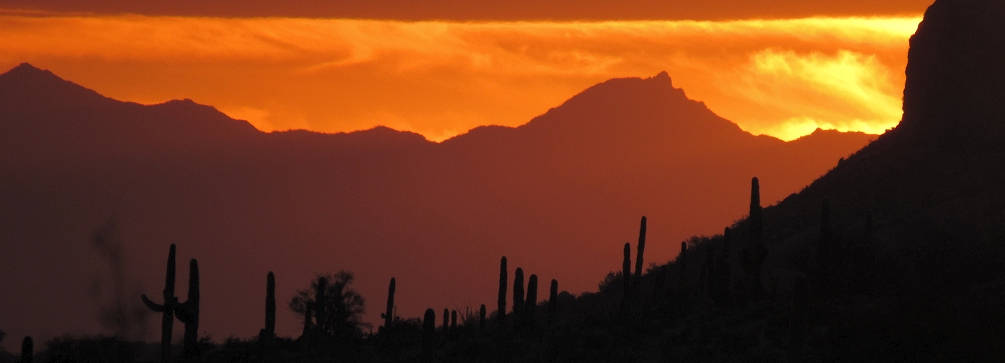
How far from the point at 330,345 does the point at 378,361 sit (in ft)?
19.9

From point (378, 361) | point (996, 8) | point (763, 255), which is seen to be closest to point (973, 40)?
point (996, 8)

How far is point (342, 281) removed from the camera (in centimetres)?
6269

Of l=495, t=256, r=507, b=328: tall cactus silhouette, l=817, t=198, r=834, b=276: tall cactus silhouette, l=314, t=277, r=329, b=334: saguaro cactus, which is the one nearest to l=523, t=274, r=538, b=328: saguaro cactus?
l=495, t=256, r=507, b=328: tall cactus silhouette

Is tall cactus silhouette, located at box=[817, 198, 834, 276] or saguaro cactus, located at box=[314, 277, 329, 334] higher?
tall cactus silhouette, located at box=[817, 198, 834, 276]

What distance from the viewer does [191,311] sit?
126ft

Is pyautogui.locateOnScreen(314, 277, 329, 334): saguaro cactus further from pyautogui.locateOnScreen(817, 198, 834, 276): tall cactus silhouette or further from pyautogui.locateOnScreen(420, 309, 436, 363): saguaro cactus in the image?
pyautogui.locateOnScreen(420, 309, 436, 363): saguaro cactus

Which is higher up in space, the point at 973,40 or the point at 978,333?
the point at 973,40

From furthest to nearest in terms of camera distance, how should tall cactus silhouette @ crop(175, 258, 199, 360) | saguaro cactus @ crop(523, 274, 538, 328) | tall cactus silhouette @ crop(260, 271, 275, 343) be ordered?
1. saguaro cactus @ crop(523, 274, 538, 328)
2. tall cactus silhouette @ crop(260, 271, 275, 343)
3. tall cactus silhouette @ crop(175, 258, 199, 360)

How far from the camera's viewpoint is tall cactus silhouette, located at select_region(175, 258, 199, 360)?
38.0 m

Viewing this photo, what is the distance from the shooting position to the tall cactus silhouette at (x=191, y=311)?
125 feet

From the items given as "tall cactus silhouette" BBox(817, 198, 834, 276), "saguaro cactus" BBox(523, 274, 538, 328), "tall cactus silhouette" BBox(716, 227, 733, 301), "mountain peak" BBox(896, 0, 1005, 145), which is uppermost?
"mountain peak" BBox(896, 0, 1005, 145)

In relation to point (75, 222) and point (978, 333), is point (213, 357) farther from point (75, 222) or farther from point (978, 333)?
point (75, 222)

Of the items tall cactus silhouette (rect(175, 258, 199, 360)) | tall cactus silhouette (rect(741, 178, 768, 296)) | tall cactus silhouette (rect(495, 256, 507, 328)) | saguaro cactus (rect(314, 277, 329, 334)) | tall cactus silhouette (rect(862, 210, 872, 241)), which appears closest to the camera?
tall cactus silhouette (rect(175, 258, 199, 360))

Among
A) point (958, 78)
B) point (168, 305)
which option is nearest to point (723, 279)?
point (168, 305)
